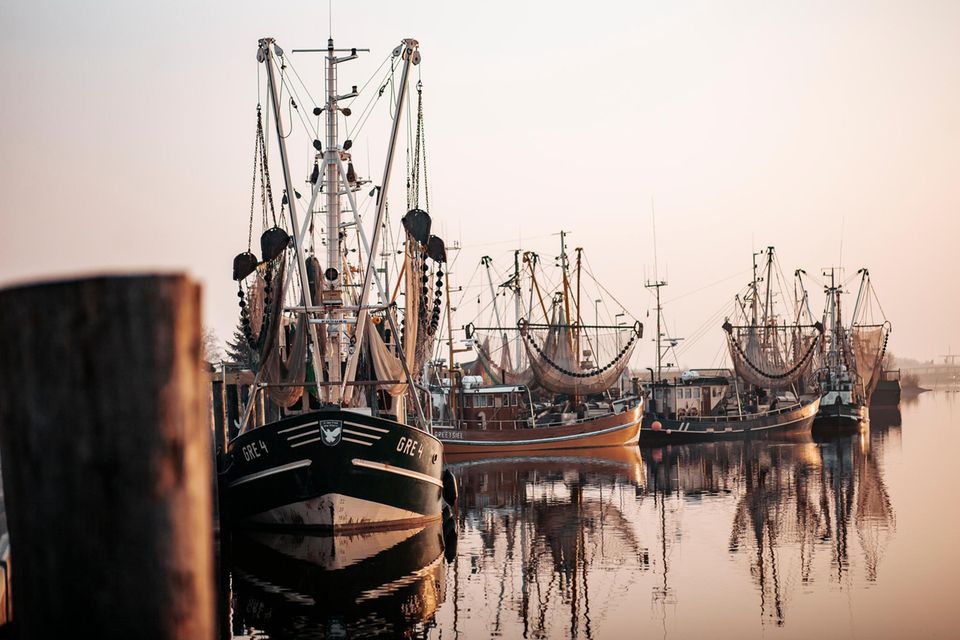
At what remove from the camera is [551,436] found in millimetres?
57812

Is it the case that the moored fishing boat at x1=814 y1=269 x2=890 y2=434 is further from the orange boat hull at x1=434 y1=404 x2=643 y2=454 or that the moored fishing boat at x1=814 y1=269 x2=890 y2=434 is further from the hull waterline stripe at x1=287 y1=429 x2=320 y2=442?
the hull waterline stripe at x1=287 y1=429 x2=320 y2=442

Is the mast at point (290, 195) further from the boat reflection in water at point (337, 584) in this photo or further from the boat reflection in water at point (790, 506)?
the boat reflection in water at point (790, 506)

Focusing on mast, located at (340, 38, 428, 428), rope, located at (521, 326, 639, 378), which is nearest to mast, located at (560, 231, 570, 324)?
rope, located at (521, 326, 639, 378)

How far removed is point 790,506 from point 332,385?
45.5 ft

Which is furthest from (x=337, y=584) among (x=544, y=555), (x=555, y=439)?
(x=555, y=439)

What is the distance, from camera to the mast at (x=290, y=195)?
2620 centimetres

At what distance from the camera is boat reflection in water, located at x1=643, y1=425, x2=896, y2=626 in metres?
21.2

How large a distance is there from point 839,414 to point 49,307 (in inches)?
2979

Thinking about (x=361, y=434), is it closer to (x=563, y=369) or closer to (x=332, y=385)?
(x=332, y=385)

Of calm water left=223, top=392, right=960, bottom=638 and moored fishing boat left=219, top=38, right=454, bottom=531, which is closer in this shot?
calm water left=223, top=392, right=960, bottom=638

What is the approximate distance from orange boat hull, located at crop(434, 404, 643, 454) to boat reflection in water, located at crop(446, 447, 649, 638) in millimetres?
11538

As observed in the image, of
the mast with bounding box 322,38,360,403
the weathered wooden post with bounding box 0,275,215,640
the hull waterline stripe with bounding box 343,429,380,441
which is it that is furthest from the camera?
the mast with bounding box 322,38,360,403

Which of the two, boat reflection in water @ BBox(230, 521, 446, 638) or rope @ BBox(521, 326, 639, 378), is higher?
rope @ BBox(521, 326, 639, 378)

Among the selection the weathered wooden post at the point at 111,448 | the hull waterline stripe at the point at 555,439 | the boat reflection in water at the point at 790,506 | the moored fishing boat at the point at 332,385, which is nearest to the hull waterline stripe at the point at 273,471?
the moored fishing boat at the point at 332,385
